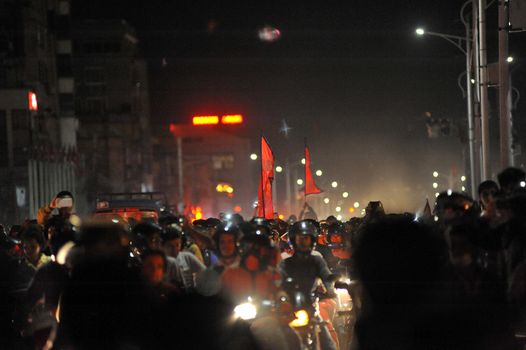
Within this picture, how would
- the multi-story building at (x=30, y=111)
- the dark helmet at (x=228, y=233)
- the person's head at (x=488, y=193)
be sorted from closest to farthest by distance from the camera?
the dark helmet at (x=228, y=233)
the person's head at (x=488, y=193)
the multi-story building at (x=30, y=111)

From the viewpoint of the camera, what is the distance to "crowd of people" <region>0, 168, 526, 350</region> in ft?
16.4

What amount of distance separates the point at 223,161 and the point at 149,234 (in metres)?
112

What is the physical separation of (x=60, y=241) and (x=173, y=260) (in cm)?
109

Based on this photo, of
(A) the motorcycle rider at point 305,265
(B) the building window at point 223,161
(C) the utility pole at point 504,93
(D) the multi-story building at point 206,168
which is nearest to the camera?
(A) the motorcycle rider at point 305,265

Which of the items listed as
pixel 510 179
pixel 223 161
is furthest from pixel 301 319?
pixel 223 161

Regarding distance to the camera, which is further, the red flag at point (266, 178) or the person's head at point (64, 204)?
the red flag at point (266, 178)

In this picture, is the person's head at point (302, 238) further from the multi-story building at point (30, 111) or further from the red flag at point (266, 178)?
the multi-story building at point (30, 111)

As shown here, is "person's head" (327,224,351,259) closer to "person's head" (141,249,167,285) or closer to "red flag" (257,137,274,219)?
"red flag" (257,137,274,219)

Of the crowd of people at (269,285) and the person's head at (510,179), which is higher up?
the person's head at (510,179)

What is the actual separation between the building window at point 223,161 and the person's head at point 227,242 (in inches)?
4343

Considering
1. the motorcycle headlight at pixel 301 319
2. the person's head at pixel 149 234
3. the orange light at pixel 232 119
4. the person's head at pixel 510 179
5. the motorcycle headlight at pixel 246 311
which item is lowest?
the motorcycle headlight at pixel 301 319

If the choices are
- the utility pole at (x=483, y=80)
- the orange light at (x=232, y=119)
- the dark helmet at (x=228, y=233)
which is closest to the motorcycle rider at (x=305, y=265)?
the dark helmet at (x=228, y=233)

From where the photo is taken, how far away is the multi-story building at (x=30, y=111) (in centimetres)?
4834

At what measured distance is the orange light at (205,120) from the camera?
235ft
